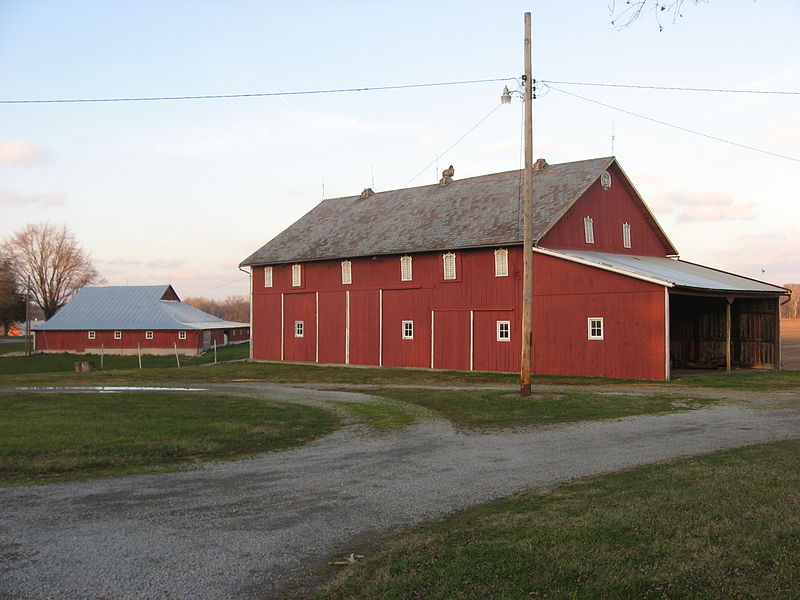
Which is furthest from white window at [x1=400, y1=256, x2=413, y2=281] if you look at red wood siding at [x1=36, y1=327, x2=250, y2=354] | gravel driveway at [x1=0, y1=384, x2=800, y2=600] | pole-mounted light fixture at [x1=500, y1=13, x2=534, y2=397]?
red wood siding at [x1=36, y1=327, x2=250, y2=354]

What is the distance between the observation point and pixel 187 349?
197 feet

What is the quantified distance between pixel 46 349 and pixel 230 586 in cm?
6540

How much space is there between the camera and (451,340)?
34188mm

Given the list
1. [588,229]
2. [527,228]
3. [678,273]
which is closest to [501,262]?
[588,229]

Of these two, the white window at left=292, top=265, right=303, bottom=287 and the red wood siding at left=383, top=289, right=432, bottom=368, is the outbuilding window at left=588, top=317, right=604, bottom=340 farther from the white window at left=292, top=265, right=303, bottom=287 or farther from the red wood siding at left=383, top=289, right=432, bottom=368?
the white window at left=292, top=265, right=303, bottom=287

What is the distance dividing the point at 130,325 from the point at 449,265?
3720cm

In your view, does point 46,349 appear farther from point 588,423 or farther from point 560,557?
point 560,557

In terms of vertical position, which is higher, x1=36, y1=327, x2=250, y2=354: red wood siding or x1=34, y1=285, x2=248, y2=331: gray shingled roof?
x1=34, y1=285, x2=248, y2=331: gray shingled roof

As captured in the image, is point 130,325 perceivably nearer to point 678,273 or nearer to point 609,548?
point 678,273

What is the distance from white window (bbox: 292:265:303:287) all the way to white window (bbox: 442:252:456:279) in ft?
33.1

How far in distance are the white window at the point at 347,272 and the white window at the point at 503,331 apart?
9.57 metres

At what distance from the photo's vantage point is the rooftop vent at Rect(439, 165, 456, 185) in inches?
1609

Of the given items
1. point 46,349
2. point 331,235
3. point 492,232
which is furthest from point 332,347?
point 46,349

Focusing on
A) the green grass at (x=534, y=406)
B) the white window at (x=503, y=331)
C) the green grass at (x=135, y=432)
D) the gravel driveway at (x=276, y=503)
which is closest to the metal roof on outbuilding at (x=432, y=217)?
the white window at (x=503, y=331)
